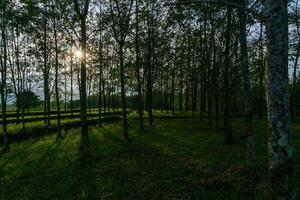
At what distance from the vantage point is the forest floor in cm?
1129

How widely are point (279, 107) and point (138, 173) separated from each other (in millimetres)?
9599

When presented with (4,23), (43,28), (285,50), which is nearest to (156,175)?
(285,50)

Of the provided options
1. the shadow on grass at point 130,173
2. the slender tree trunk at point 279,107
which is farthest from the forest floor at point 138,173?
the slender tree trunk at point 279,107

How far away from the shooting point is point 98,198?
11.0 m

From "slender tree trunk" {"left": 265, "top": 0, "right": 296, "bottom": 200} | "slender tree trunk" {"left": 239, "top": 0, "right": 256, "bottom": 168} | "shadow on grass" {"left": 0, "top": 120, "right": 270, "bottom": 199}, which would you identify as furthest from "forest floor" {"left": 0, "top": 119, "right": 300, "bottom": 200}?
"slender tree trunk" {"left": 265, "top": 0, "right": 296, "bottom": 200}

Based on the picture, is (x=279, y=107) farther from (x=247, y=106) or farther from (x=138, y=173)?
(x=138, y=173)

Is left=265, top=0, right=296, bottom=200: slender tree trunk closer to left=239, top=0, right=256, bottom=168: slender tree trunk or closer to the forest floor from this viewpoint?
the forest floor

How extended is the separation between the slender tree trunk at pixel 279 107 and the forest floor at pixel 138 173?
4.86 meters

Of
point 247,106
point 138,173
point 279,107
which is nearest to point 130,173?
point 138,173

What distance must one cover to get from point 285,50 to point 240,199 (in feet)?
20.0

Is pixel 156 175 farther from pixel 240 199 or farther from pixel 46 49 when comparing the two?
pixel 46 49

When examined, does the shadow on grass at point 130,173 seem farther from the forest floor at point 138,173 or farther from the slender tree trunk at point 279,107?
the slender tree trunk at point 279,107

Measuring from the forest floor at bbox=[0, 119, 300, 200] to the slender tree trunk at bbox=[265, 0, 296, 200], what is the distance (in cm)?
486

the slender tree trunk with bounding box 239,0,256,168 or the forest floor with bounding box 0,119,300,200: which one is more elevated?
the slender tree trunk with bounding box 239,0,256,168
